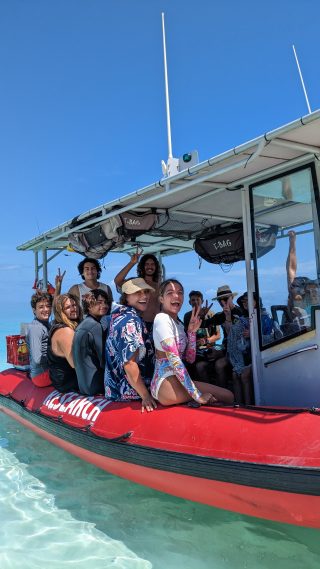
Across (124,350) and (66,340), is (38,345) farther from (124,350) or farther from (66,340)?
(124,350)

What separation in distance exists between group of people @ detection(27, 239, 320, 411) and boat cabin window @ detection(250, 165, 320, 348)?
0.30ft

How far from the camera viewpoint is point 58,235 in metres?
5.82

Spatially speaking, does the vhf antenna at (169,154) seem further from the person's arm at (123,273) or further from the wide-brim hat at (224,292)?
the wide-brim hat at (224,292)

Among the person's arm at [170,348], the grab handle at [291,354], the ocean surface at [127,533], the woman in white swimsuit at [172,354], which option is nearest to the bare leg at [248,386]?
the grab handle at [291,354]

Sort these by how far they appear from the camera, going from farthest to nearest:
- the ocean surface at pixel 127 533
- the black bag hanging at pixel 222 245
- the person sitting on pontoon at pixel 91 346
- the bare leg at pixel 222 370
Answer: the black bag hanging at pixel 222 245 < the bare leg at pixel 222 370 < the person sitting on pontoon at pixel 91 346 < the ocean surface at pixel 127 533

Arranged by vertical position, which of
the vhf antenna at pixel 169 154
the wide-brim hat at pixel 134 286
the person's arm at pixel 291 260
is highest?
the vhf antenna at pixel 169 154

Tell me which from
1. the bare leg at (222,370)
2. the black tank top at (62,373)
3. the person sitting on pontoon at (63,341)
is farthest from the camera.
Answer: the black tank top at (62,373)

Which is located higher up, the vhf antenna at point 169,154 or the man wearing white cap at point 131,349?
the vhf antenna at point 169,154

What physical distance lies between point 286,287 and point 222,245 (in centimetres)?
224

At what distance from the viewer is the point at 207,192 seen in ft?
15.3

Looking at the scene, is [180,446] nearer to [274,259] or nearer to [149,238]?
[274,259]

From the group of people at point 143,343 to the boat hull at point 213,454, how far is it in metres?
0.22

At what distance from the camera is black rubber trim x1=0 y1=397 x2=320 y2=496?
8.87 ft

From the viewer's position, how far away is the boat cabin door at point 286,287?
3.57 metres
